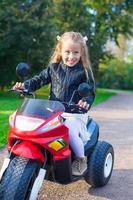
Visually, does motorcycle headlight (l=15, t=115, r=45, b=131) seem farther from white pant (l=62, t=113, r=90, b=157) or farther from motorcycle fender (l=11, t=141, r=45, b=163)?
white pant (l=62, t=113, r=90, b=157)

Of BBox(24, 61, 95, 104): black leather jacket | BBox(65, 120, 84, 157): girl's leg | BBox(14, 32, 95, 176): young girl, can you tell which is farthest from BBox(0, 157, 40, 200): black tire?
BBox(24, 61, 95, 104): black leather jacket

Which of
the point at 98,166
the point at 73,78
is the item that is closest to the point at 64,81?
the point at 73,78

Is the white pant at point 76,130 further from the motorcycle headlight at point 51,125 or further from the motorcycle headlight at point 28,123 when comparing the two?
the motorcycle headlight at point 28,123

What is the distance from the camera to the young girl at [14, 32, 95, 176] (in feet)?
15.8

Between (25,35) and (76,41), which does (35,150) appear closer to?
(76,41)

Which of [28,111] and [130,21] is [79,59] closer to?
[28,111]

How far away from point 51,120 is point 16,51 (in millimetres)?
18469

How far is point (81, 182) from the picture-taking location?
18.6 feet

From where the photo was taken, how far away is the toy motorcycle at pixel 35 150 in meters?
4.15

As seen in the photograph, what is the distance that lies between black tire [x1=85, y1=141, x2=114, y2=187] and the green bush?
41003 mm

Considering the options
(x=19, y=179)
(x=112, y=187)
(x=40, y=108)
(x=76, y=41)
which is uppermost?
(x=76, y=41)

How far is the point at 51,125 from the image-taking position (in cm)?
429

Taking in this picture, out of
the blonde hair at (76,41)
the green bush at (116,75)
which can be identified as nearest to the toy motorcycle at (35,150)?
the blonde hair at (76,41)

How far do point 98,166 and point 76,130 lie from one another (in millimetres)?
872
